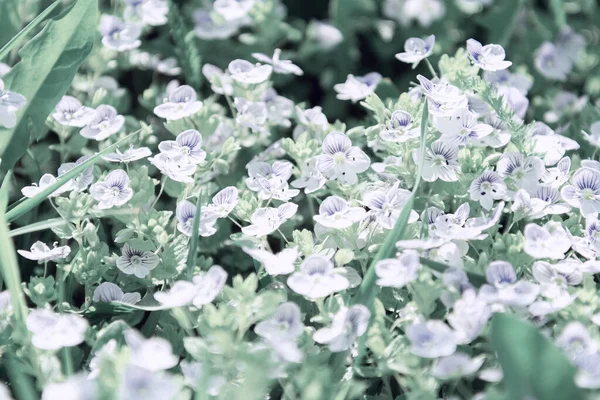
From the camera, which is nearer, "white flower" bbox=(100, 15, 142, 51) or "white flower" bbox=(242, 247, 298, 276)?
"white flower" bbox=(242, 247, 298, 276)

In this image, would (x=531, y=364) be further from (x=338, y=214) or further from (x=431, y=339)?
(x=338, y=214)

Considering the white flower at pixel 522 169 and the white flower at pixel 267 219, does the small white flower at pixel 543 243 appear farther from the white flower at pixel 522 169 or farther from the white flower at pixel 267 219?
the white flower at pixel 267 219

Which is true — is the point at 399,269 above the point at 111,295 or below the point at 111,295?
above

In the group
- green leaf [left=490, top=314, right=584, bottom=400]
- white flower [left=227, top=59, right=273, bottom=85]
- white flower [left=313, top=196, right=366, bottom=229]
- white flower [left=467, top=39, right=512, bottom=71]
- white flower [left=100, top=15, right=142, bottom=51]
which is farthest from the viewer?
white flower [left=100, top=15, right=142, bottom=51]

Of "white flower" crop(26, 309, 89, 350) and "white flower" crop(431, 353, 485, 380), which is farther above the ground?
"white flower" crop(26, 309, 89, 350)

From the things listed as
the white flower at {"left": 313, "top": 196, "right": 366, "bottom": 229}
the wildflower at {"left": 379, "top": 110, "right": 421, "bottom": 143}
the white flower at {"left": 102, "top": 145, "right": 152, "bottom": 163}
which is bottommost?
the white flower at {"left": 313, "top": 196, "right": 366, "bottom": 229}

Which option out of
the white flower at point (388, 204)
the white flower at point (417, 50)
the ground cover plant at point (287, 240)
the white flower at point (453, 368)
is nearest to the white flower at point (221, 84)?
the ground cover plant at point (287, 240)

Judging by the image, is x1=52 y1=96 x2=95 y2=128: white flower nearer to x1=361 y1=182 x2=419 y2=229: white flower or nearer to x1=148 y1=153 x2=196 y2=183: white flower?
x1=148 y1=153 x2=196 y2=183: white flower

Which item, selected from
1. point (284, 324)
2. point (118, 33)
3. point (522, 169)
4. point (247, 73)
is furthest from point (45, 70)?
point (522, 169)

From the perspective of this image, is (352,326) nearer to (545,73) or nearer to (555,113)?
(555,113)

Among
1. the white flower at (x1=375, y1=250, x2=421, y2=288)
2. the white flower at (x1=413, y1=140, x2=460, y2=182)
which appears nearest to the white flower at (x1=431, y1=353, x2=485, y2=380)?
the white flower at (x1=375, y1=250, x2=421, y2=288)
